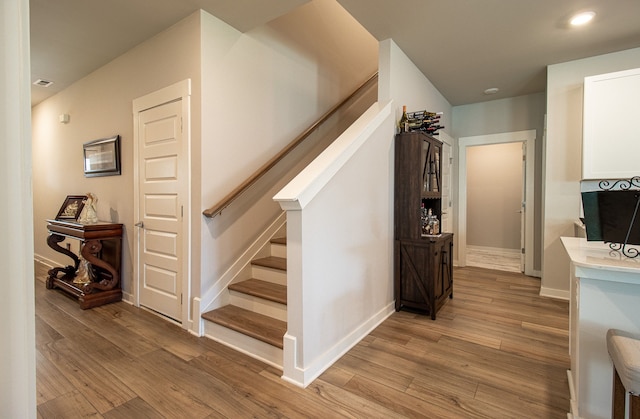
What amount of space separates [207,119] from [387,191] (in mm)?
1663

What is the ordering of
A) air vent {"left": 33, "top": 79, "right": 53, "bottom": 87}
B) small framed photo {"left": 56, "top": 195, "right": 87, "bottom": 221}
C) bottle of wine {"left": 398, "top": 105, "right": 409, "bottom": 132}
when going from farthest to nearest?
air vent {"left": 33, "top": 79, "right": 53, "bottom": 87}
small framed photo {"left": 56, "top": 195, "right": 87, "bottom": 221}
bottle of wine {"left": 398, "top": 105, "right": 409, "bottom": 132}

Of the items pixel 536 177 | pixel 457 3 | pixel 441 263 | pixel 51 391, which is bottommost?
pixel 51 391

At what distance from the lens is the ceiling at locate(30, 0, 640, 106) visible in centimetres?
232

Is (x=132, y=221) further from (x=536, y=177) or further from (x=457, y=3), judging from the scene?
(x=536, y=177)

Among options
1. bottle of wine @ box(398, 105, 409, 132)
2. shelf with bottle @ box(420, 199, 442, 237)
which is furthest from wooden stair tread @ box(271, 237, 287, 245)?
bottle of wine @ box(398, 105, 409, 132)

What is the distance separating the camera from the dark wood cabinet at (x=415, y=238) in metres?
2.78

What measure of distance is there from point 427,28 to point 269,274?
255cm

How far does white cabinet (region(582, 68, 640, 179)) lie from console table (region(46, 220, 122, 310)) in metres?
4.80

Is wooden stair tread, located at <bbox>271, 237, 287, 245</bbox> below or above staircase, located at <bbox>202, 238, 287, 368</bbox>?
above

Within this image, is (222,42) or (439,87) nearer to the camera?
(222,42)

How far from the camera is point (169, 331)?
8.13ft

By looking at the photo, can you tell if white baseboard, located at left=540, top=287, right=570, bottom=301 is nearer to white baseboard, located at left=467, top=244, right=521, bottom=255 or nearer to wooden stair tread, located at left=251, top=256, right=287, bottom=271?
white baseboard, located at left=467, top=244, right=521, bottom=255

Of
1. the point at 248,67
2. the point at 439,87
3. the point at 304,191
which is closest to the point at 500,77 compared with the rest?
the point at 439,87

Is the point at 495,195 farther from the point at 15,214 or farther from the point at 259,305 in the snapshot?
the point at 15,214
